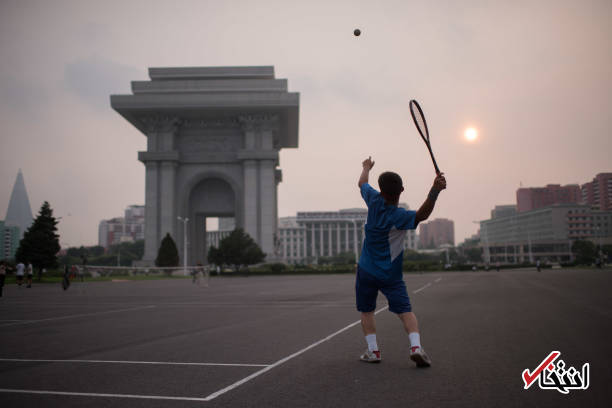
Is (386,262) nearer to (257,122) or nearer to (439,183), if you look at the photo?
(439,183)

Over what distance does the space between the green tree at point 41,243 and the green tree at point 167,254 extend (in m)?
15.6

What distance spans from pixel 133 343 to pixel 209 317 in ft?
12.4

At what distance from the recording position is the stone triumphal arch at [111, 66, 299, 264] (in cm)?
6500

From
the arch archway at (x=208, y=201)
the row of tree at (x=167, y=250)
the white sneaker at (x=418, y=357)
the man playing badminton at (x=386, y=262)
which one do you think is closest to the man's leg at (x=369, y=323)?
the man playing badminton at (x=386, y=262)

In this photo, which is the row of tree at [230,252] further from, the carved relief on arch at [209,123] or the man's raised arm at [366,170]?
the man's raised arm at [366,170]

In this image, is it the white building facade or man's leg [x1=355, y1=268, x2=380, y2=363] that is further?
the white building facade

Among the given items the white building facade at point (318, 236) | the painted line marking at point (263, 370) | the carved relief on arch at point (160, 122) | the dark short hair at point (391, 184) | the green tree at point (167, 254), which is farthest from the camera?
the white building facade at point (318, 236)

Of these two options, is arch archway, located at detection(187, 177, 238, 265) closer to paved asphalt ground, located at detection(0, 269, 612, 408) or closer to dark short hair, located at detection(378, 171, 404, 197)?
paved asphalt ground, located at detection(0, 269, 612, 408)

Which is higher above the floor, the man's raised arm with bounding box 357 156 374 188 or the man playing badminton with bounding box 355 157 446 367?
the man's raised arm with bounding box 357 156 374 188

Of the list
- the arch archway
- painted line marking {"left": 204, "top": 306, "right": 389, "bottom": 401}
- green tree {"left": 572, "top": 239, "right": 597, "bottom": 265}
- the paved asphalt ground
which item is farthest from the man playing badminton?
green tree {"left": 572, "top": 239, "right": 597, "bottom": 265}

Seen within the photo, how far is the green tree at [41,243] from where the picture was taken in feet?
135

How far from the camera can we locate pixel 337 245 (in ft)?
583

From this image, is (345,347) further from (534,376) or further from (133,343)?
(133,343)

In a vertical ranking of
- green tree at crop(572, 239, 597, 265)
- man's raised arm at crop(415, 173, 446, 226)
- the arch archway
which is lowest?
green tree at crop(572, 239, 597, 265)
